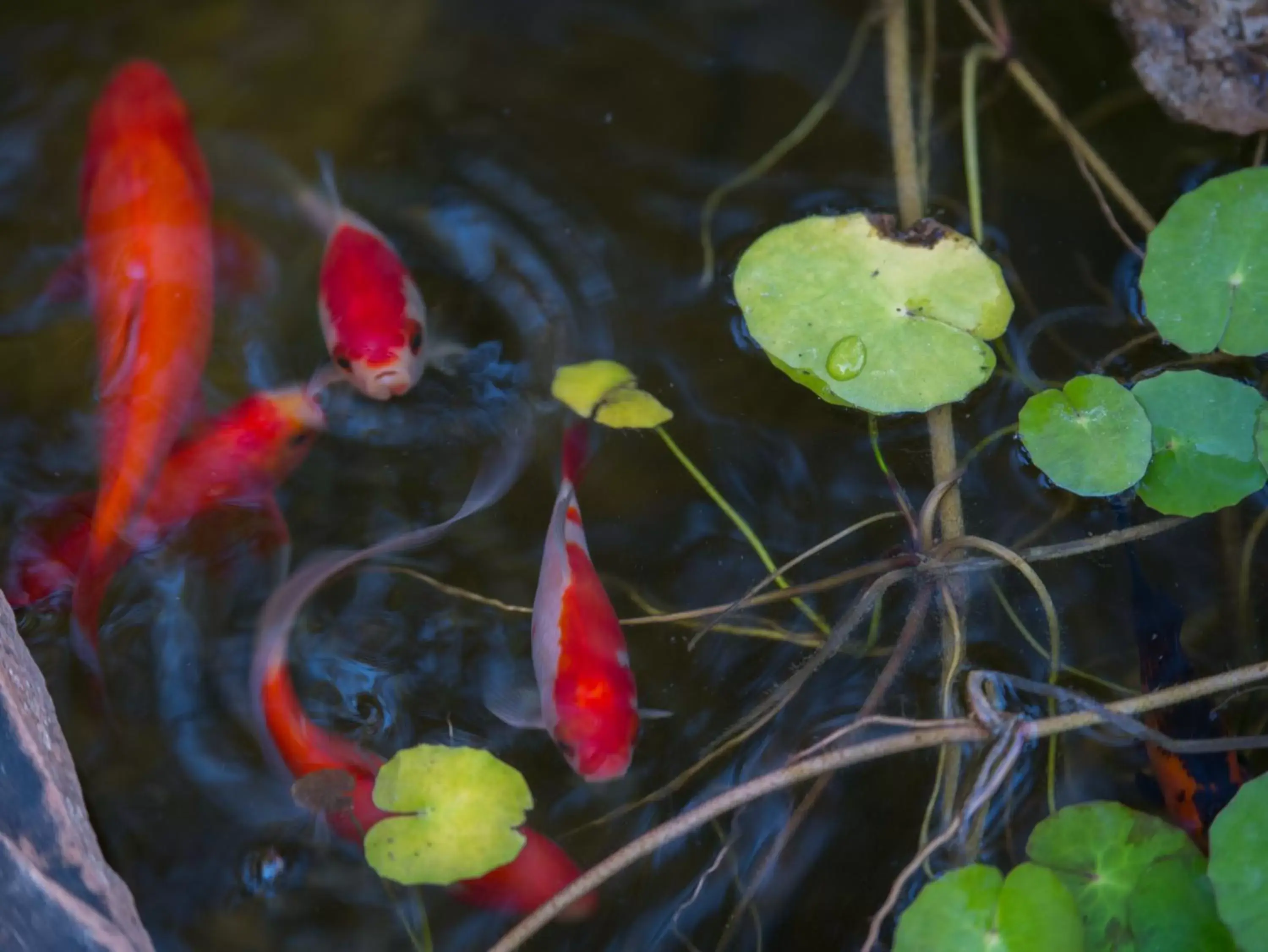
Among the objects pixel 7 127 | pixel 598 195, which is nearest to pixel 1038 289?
pixel 598 195

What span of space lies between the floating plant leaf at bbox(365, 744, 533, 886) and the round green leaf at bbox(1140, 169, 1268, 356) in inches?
58.3

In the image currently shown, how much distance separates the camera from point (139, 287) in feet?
7.61

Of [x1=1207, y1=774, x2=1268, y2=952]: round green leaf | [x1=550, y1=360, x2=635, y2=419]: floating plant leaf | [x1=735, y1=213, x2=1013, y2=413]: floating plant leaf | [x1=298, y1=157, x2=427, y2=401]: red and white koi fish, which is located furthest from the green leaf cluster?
[x1=298, y1=157, x2=427, y2=401]: red and white koi fish

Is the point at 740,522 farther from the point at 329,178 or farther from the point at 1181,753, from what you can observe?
the point at 329,178

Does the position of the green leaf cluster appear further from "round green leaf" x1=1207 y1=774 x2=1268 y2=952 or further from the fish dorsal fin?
the fish dorsal fin

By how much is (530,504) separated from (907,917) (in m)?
1.07

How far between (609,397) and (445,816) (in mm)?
889

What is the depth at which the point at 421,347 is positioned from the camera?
2.29 metres

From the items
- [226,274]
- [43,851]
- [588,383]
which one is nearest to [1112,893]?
[588,383]

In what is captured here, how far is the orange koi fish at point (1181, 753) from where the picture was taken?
1.85 meters

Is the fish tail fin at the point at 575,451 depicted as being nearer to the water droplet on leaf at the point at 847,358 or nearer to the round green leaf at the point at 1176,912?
the water droplet on leaf at the point at 847,358

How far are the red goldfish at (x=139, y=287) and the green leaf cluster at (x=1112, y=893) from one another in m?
1.64

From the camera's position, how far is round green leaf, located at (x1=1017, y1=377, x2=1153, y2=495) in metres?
1.90

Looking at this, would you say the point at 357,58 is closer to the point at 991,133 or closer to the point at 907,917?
the point at 991,133
